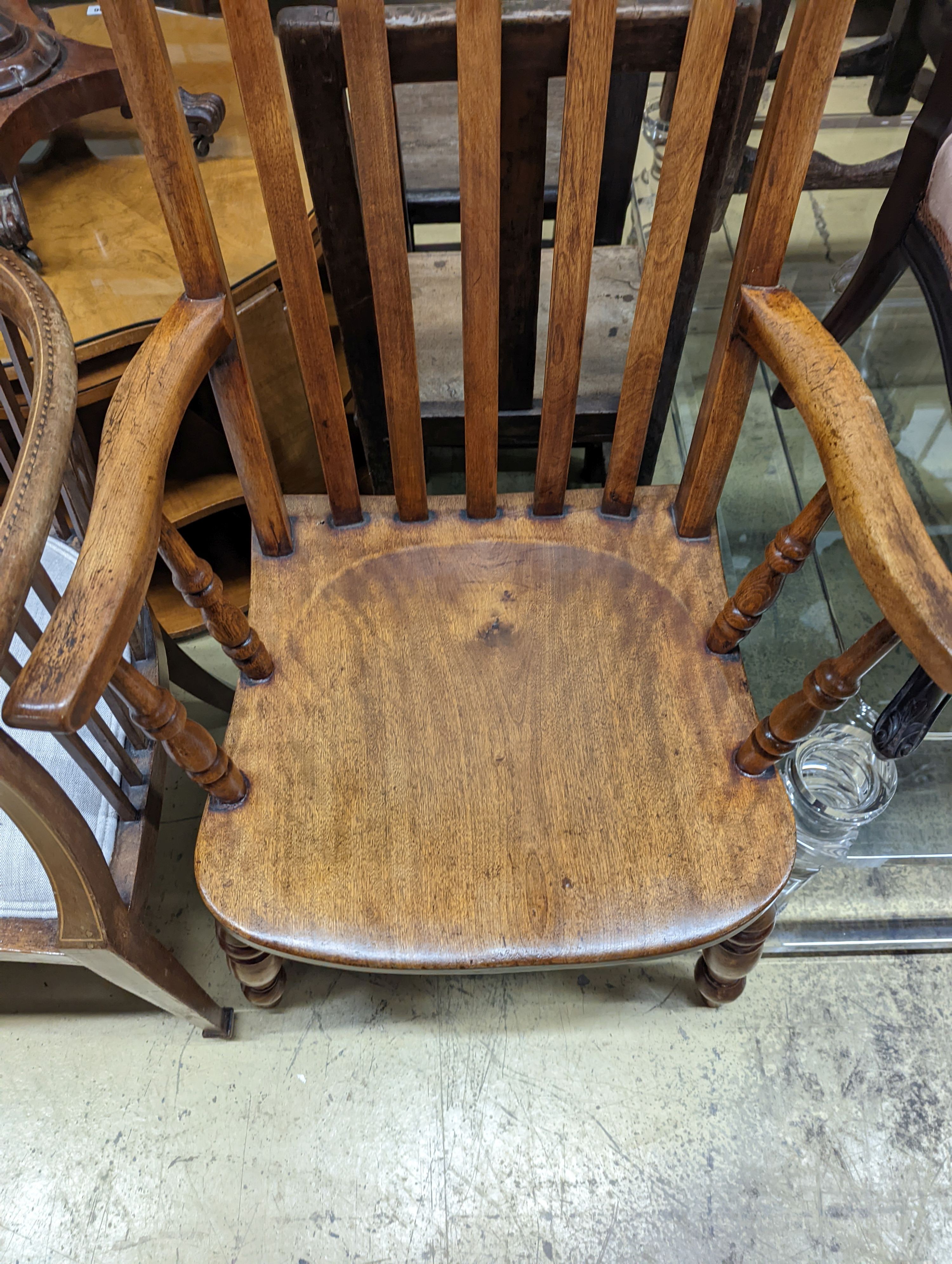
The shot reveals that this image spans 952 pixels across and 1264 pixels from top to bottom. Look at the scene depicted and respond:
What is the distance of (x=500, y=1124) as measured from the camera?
110 cm

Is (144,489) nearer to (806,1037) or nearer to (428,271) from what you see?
(428,271)

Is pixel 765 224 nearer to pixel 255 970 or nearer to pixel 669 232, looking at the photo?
pixel 669 232

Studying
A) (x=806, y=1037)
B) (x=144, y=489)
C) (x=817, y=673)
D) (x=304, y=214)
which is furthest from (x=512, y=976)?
(x=304, y=214)

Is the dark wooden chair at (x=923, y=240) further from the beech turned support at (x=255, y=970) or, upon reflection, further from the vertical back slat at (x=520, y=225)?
the beech turned support at (x=255, y=970)

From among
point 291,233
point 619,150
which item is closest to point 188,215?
point 291,233

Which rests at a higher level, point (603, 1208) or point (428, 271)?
point (428, 271)

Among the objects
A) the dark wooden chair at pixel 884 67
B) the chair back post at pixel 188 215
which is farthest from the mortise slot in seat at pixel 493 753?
the dark wooden chair at pixel 884 67

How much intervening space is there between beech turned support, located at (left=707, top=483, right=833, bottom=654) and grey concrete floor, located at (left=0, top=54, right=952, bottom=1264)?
520 millimetres

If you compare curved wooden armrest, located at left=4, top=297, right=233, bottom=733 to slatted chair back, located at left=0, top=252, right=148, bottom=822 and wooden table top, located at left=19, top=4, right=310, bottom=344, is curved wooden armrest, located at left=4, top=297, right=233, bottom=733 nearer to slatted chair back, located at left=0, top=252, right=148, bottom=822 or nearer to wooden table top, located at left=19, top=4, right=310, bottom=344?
slatted chair back, located at left=0, top=252, right=148, bottom=822

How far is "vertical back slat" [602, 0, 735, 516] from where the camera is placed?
69cm

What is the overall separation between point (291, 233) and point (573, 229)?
0.24 meters

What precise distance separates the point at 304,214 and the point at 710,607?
523 millimetres

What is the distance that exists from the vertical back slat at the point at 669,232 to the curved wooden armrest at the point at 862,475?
8cm

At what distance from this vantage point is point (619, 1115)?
3.61 ft
